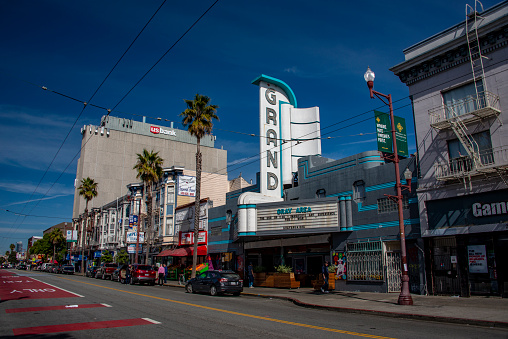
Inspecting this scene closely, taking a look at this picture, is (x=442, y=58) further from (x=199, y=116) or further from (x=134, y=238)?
(x=134, y=238)

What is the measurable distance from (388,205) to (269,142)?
11456 mm

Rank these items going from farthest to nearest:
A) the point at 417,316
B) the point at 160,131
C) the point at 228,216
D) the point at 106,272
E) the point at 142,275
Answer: the point at 160,131 < the point at 106,272 < the point at 228,216 < the point at 142,275 < the point at 417,316

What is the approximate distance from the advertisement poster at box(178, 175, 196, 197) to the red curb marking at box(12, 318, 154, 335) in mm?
34999

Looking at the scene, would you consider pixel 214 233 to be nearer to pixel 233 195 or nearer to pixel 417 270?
pixel 233 195

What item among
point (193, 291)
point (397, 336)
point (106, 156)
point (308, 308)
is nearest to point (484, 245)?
point (308, 308)

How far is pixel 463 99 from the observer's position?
19438 millimetres

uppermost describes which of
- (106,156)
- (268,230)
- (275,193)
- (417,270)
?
(106,156)

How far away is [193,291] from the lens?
24.0 metres

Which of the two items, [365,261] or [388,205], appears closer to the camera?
[388,205]

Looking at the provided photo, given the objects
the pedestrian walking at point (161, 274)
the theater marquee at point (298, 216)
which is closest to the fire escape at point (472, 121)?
the theater marquee at point (298, 216)

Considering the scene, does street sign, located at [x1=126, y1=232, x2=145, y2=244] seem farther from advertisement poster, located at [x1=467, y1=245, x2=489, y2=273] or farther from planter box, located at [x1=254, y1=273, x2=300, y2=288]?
advertisement poster, located at [x1=467, y1=245, x2=489, y2=273]

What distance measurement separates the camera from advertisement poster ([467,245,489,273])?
17750 millimetres

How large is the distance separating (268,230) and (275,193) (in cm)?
372

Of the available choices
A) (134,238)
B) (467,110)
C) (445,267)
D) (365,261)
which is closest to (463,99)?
(467,110)
